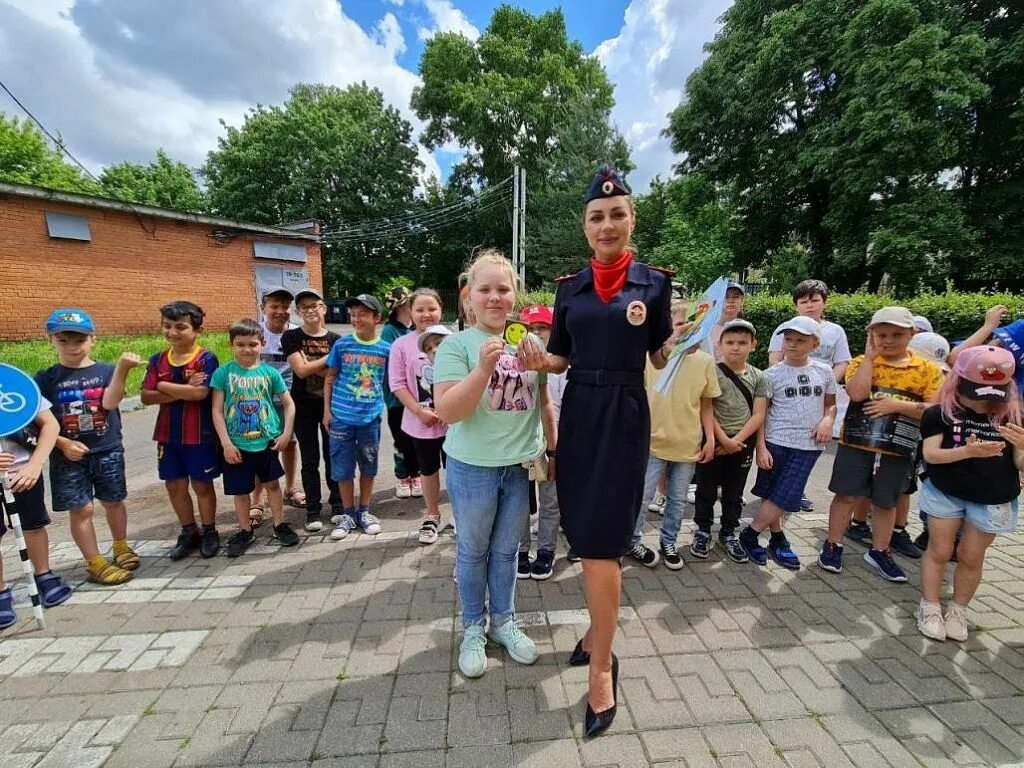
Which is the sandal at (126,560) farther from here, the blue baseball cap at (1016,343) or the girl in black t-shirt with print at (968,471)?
the blue baseball cap at (1016,343)

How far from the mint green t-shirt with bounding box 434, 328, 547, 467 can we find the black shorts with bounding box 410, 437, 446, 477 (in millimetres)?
1537

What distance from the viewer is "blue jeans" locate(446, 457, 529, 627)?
2.25 m

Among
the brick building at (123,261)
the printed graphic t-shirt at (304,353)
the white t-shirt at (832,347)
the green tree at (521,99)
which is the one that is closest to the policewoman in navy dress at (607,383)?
the printed graphic t-shirt at (304,353)

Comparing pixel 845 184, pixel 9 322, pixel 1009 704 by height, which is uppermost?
pixel 845 184

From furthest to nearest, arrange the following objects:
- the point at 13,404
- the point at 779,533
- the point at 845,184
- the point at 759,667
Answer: the point at 845,184 < the point at 779,533 < the point at 13,404 < the point at 759,667

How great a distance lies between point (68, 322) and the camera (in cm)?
299

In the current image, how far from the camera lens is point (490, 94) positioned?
29.9 meters

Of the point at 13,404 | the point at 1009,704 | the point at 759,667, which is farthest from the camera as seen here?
the point at 13,404

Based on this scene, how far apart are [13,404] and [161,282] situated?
14.4 m

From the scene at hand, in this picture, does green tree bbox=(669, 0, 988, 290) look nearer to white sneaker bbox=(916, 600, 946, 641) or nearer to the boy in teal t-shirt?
white sneaker bbox=(916, 600, 946, 641)

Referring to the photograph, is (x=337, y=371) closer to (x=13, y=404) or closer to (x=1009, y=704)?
(x=13, y=404)

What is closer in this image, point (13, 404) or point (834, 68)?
point (13, 404)

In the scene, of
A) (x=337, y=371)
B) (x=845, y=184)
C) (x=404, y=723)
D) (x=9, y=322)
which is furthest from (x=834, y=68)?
(x=9, y=322)

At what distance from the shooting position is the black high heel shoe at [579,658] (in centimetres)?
244
